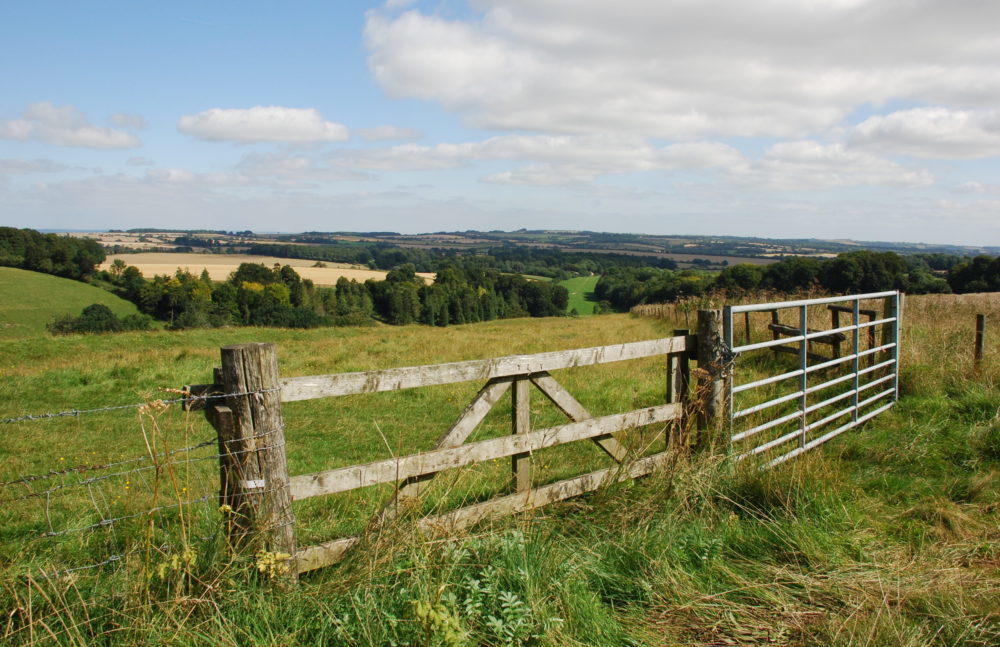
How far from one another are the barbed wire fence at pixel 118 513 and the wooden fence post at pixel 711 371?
3.62 meters

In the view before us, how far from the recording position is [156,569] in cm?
298

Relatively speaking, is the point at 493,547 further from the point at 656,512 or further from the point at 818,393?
the point at 818,393

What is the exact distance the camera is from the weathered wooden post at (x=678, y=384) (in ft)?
17.2

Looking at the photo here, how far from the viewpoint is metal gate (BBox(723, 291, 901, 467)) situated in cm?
571

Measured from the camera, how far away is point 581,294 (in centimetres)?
9706

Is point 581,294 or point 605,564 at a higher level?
point 605,564

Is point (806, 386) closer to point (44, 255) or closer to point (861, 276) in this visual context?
point (861, 276)

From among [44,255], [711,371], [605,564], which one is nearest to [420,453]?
[605,564]

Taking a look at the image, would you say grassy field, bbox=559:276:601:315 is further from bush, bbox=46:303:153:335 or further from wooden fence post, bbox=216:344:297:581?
wooden fence post, bbox=216:344:297:581

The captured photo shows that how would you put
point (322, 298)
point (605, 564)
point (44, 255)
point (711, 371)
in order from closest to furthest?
1. point (605, 564)
2. point (711, 371)
3. point (44, 255)
4. point (322, 298)

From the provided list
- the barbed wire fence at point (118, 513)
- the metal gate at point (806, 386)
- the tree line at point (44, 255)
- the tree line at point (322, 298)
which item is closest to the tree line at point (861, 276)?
the metal gate at point (806, 386)

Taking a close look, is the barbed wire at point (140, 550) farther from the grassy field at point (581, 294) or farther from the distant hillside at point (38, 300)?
the grassy field at point (581, 294)

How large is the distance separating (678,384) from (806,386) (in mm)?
3674

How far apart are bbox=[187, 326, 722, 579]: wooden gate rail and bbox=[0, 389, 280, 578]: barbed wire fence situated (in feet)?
0.26
